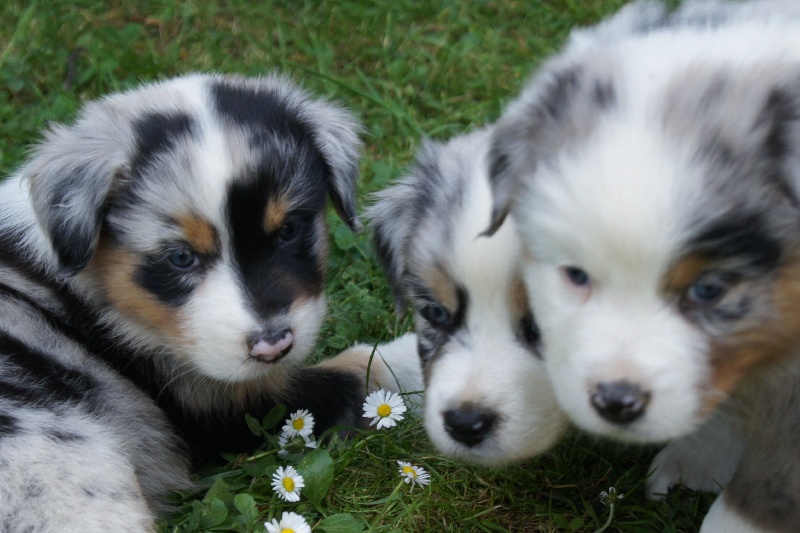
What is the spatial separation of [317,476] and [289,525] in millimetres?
302

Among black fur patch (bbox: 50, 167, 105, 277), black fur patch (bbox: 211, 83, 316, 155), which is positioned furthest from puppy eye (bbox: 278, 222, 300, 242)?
black fur patch (bbox: 50, 167, 105, 277)

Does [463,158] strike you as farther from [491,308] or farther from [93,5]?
[93,5]

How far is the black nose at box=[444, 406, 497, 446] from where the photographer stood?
3.65 meters

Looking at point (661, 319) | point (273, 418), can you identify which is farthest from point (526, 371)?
point (273, 418)

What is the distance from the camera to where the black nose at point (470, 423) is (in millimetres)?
3646

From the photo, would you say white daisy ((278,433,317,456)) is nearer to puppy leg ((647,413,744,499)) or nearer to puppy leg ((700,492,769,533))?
puppy leg ((647,413,744,499))

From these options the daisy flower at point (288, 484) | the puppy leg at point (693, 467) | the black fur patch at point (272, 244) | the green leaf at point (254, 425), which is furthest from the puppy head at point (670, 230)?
the green leaf at point (254, 425)

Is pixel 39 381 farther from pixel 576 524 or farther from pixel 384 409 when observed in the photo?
pixel 576 524

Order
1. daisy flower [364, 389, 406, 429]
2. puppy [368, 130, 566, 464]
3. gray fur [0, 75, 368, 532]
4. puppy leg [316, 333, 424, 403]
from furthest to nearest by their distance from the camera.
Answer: puppy leg [316, 333, 424, 403] → daisy flower [364, 389, 406, 429] → gray fur [0, 75, 368, 532] → puppy [368, 130, 566, 464]

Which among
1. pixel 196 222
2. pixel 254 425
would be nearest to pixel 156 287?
pixel 196 222

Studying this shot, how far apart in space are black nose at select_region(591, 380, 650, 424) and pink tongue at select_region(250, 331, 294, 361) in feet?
4.50

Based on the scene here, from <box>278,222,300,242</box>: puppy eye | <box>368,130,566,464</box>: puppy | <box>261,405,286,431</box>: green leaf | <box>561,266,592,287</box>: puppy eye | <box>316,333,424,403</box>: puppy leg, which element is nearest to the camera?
<box>561,266,592,287</box>: puppy eye

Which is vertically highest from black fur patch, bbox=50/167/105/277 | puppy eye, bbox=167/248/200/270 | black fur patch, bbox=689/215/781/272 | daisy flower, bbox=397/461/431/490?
black fur patch, bbox=689/215/781/272

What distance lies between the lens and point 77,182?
4.20 metres
